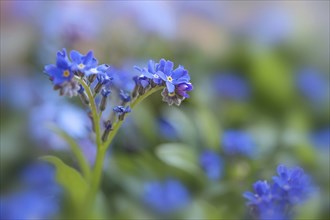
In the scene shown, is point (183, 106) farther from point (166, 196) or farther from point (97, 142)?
point (97, 142)

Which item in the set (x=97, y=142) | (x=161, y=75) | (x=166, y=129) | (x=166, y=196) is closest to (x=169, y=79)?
(x=161, y=75)

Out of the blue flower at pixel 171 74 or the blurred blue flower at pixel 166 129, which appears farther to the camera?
the blurred blue flower at pixel 166 129

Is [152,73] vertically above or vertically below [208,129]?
below

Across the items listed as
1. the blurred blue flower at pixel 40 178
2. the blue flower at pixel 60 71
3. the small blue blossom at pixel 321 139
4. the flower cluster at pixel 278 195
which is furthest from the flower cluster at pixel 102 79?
the small blue blossom at pixel 321 139

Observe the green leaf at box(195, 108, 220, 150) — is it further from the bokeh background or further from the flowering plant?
the flowering plant

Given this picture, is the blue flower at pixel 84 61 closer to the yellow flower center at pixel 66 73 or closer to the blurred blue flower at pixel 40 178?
the yellow flower center at pixel 66 73

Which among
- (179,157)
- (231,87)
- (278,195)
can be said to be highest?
(231,87)

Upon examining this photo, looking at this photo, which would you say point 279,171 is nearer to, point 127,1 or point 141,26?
point 141,26
